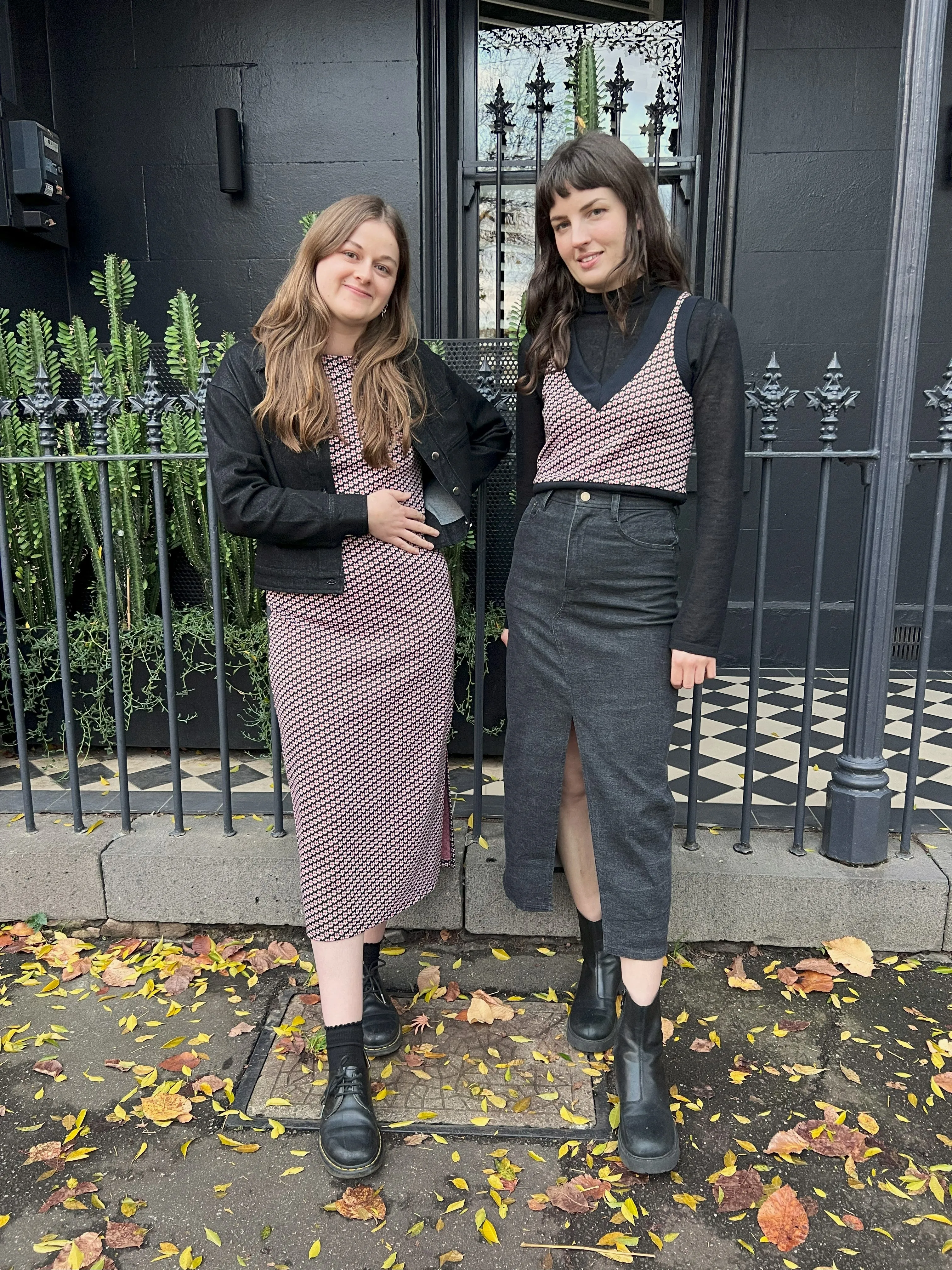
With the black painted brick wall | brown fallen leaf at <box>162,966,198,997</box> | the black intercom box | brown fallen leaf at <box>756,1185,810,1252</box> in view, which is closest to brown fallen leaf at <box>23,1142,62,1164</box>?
brown fallen leaf at <box>162,966,198,997</box>

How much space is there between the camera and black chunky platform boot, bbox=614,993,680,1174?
1853 millimetres

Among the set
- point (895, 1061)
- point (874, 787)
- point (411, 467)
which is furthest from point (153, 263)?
point (895, 1061)

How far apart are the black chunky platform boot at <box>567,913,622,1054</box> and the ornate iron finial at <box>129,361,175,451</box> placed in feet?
5.72

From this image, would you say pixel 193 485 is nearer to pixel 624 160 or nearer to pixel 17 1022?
pixel 17 1022

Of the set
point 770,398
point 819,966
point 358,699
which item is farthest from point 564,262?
point 819,966

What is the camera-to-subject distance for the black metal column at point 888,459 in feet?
7.95

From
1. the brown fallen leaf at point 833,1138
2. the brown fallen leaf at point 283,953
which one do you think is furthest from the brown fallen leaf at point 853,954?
the brown fallen leaf at point 283,953

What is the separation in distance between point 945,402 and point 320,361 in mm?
1714

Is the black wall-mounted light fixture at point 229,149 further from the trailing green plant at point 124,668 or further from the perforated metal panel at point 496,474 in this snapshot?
the trailing green plant at point 124,668

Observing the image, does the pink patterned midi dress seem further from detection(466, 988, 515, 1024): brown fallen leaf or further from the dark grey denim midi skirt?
detection(466, 988, 515, 1024): brown fallen leaf

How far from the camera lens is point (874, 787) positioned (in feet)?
8.60

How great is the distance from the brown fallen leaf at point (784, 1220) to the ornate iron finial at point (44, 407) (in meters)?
2.59

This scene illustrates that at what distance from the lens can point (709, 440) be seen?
1838 millimetres

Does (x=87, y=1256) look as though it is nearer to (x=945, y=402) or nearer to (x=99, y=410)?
(x=99, y=410)
